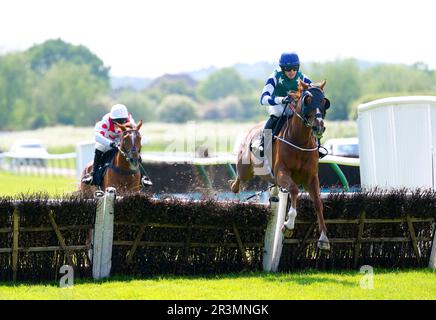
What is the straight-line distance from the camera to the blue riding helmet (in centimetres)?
1144

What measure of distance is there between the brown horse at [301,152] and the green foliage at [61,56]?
362ft

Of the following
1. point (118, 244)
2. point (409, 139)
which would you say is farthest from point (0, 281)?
point (409, 139)

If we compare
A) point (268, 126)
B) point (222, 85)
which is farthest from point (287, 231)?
point (222, 85)

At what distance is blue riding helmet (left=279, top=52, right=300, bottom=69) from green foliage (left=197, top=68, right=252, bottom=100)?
129893 millimetres

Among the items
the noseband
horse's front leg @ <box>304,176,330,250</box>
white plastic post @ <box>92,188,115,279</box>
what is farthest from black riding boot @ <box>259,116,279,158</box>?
white plastic post @ <box>92,188,115,279</box>

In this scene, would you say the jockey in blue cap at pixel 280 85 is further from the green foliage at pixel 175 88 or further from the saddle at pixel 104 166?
the green foliage at pixel 175 88

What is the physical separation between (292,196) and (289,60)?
6.16 feet

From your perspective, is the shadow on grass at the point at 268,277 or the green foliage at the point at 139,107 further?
the green foliage at the point at 139,107

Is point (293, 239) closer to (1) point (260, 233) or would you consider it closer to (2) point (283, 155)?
(1) point (260, 233)

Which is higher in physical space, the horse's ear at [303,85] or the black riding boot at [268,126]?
the horse's ear at [303,85]

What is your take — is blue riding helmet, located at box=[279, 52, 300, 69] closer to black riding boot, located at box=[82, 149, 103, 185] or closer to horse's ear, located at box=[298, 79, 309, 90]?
horse's ear, located at box=[298, 79, 309, 90]

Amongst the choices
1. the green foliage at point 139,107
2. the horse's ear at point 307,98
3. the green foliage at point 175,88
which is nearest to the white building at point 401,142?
the horse's ear at point 307,98

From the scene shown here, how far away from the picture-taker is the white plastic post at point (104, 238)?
9773 mm

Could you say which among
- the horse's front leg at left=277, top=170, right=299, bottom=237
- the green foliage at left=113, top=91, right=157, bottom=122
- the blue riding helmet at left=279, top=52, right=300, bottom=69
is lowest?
the horse's front leg at left=277, top=170, right=299, bottom=237
